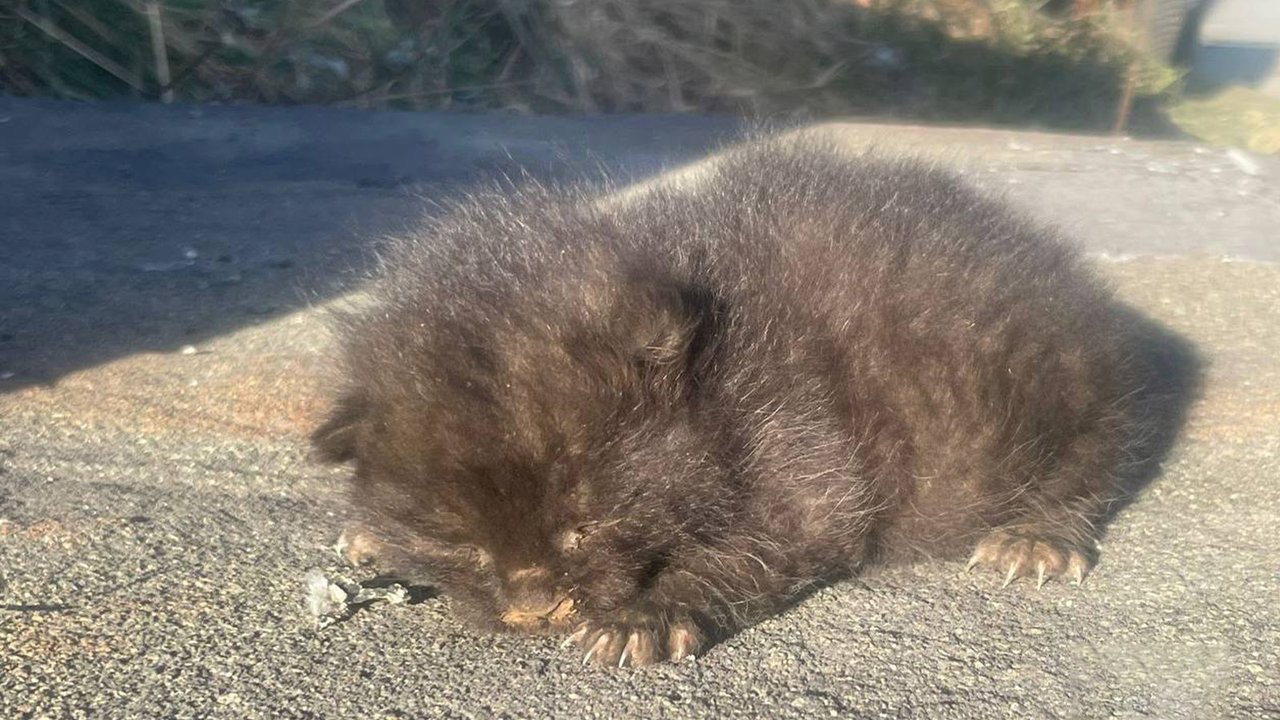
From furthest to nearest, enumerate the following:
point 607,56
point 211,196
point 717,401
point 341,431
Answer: point 607,56 → point 211,196 → point 341,431 → point 717,401

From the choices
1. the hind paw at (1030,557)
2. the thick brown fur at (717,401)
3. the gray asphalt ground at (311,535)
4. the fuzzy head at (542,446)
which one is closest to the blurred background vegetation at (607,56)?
the gray asphalt ground at (311,535)

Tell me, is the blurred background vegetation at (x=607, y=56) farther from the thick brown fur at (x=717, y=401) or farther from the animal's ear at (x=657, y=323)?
the animal's ear at (x=657, y=323)

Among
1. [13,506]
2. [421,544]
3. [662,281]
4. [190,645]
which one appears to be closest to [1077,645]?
[662,281]

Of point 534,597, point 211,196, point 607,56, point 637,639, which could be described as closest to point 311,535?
point 534,597

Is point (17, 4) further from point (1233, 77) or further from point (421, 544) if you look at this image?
point (1233, 77)

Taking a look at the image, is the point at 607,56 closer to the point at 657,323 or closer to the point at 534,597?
the point at 657,323
